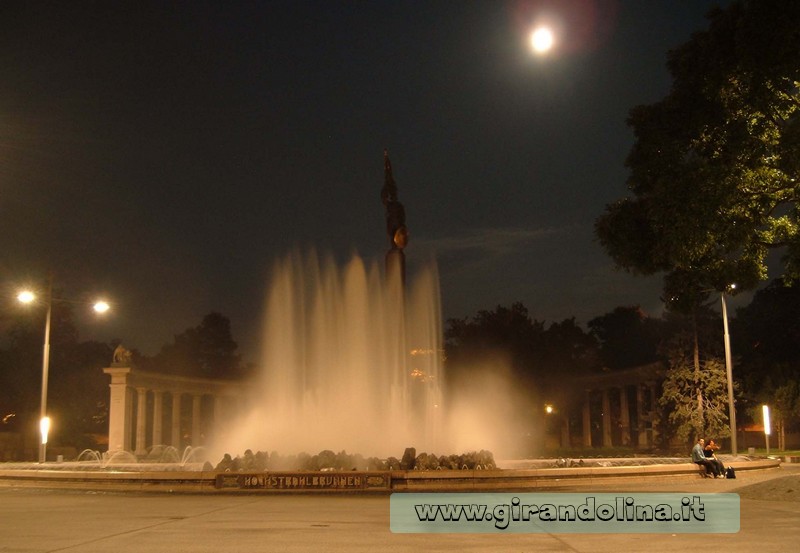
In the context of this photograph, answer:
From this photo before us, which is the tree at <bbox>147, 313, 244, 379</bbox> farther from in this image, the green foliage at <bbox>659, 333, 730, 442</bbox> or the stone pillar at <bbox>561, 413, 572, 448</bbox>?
→ the green foliage at <bbox>659, 333, 730, 442</bbox>

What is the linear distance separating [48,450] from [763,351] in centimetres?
5355

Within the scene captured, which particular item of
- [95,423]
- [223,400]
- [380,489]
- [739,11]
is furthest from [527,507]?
[95,423]

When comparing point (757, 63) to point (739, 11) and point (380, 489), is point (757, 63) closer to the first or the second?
point (739, 11)

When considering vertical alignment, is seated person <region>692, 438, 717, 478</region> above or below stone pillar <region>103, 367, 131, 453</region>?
below

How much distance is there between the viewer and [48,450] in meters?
57.6

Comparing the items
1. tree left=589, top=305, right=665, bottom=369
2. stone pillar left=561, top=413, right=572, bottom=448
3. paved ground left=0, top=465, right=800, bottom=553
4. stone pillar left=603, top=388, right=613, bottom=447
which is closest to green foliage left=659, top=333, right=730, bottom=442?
stone pillar left=603, top=388, right=613, bottom=447

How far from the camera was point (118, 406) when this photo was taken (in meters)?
45.8

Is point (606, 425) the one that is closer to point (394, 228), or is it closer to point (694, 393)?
point (694, 393)

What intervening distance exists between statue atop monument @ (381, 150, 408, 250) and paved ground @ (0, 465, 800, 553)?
18.5 m

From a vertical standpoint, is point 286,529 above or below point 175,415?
below

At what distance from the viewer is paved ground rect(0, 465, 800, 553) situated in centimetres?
1149

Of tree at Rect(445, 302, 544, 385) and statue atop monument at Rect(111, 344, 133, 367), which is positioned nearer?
statue atop monument at Rect(111, 344, 133, 367)

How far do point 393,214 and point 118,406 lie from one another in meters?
20.0

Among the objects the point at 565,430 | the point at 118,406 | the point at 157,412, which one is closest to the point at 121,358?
the point at 118,406
